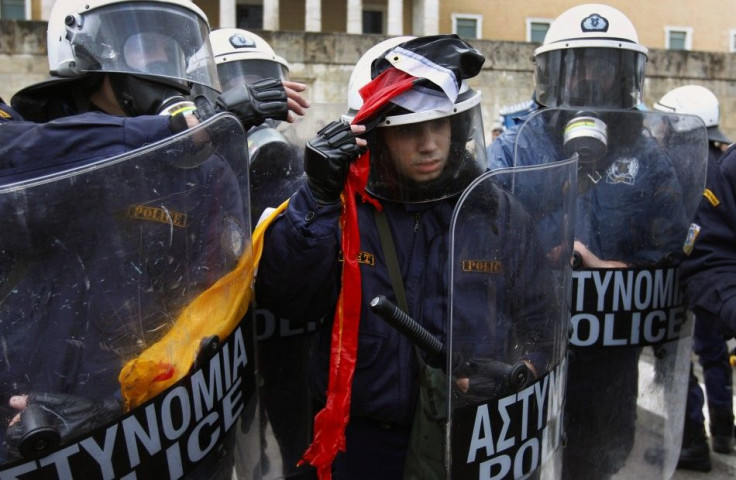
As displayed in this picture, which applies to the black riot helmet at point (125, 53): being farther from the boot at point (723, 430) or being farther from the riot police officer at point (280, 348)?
the boot at point (723, 430)

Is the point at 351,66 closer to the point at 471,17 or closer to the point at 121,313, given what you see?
the point at 121,313

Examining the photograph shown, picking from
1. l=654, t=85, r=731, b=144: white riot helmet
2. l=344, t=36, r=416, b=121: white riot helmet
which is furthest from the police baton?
l=654, t=85, r=731, b=144: white riot helmet

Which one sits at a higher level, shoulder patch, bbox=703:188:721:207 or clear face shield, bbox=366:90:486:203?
clear face shield, bbox=366:90:486:203

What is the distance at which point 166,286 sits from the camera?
1601 mm

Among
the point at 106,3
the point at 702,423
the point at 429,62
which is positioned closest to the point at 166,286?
the point at 429,62

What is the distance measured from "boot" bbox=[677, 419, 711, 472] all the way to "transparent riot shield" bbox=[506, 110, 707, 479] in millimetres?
1464

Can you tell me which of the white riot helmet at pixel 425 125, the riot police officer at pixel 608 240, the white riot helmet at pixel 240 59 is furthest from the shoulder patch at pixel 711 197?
the white riot helmet at pixel 240 59

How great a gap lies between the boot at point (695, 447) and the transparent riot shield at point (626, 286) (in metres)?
1.46

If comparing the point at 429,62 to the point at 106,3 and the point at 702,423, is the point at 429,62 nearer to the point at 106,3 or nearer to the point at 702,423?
the point at 106,3

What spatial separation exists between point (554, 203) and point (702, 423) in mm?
2813

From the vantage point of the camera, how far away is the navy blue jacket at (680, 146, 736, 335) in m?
2.54

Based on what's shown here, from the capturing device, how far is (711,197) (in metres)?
2.66

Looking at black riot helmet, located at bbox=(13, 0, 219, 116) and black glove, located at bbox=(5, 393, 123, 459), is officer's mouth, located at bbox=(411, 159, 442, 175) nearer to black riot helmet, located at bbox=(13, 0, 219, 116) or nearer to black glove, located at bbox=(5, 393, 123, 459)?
black riot helmet, located at bbox=(13, 0, 219, 116)

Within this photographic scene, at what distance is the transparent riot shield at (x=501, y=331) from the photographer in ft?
5.78
